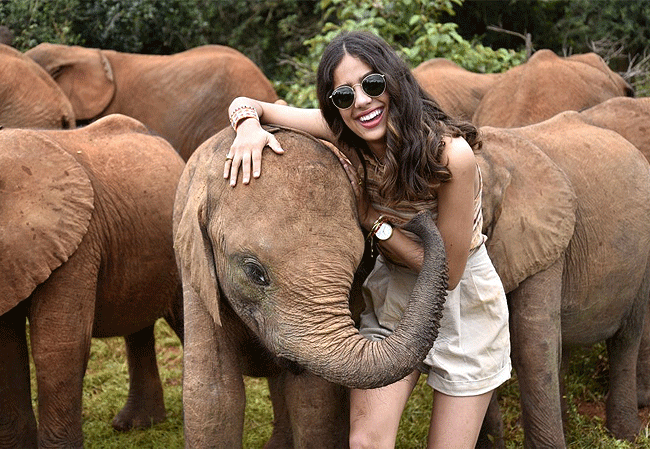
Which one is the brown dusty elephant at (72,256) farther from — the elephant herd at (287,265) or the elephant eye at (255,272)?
the elephant eye at (255,272)

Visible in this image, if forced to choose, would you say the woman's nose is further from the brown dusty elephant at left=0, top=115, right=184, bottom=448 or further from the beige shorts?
the brown dusty elephant at left=0, top=115, right=184, bottom=448

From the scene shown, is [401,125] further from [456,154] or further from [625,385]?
[625,385]

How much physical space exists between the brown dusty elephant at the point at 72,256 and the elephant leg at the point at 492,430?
1547 millimetres

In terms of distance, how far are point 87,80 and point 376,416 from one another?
6978 millimetres

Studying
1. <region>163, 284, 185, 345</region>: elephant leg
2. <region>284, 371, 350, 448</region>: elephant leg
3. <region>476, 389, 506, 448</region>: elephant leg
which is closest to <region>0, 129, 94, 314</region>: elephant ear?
<region>163, 284, 185, 345</region>: elephant leg

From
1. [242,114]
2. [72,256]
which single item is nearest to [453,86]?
[72,256]

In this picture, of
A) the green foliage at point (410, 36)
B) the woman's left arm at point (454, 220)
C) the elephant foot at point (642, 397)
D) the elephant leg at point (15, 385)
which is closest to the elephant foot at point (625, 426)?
the elephant foot at point (642, 397)

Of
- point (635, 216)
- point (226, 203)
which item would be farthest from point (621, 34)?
point (226, 203)

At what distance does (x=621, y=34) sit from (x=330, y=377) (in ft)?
25.6

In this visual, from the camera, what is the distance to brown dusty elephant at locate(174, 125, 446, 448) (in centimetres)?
276

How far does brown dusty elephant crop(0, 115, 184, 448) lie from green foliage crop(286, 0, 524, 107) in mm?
3310

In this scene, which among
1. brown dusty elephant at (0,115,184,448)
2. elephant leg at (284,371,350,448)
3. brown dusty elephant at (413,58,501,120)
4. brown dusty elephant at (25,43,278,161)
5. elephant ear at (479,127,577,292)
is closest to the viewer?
elephant leg at (284,371,350,448)

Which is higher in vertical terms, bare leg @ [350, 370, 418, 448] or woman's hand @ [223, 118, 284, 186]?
woman's hand @ [223, 118, 284, 186]

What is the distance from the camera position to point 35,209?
4.27 metres
